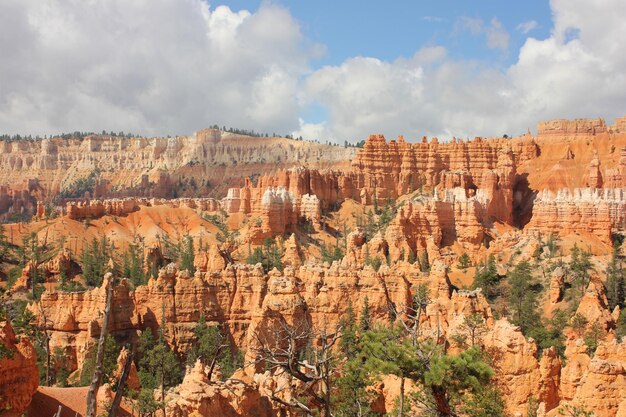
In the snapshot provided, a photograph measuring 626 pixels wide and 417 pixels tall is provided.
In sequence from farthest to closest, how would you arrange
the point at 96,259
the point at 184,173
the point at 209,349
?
the point at 184,173 → the point at 96,259 → the point at 209,349

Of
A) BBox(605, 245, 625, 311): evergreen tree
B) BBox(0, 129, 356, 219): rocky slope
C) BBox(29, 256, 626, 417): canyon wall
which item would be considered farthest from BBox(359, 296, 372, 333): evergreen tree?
BBox(0, 129, 356, 219): rocky slope

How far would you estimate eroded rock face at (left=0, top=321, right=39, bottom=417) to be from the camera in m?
23.4

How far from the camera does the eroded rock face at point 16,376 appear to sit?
23.4 meters

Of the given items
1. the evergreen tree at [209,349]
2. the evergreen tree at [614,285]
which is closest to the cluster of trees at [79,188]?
the evergreen tree at [209,349]

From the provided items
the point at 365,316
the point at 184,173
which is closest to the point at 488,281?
the point at 365,316

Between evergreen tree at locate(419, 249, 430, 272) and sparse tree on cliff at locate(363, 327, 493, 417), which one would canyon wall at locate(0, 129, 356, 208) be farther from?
sparse tree on cliff at locate(363, 327, 493, 417)

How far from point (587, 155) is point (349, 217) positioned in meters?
34.5

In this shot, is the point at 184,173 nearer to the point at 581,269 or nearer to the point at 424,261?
the point at 424,261

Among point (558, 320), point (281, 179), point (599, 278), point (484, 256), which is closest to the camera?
point (558, 320)

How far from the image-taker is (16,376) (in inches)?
951

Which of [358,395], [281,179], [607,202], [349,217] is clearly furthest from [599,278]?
[281,179]

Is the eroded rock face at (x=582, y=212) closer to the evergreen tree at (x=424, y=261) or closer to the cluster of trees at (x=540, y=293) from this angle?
the cluster of trees at (x=540, y=293)

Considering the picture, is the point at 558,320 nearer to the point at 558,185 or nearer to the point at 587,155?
the point at 558,185

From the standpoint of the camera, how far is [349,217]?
100 meters
